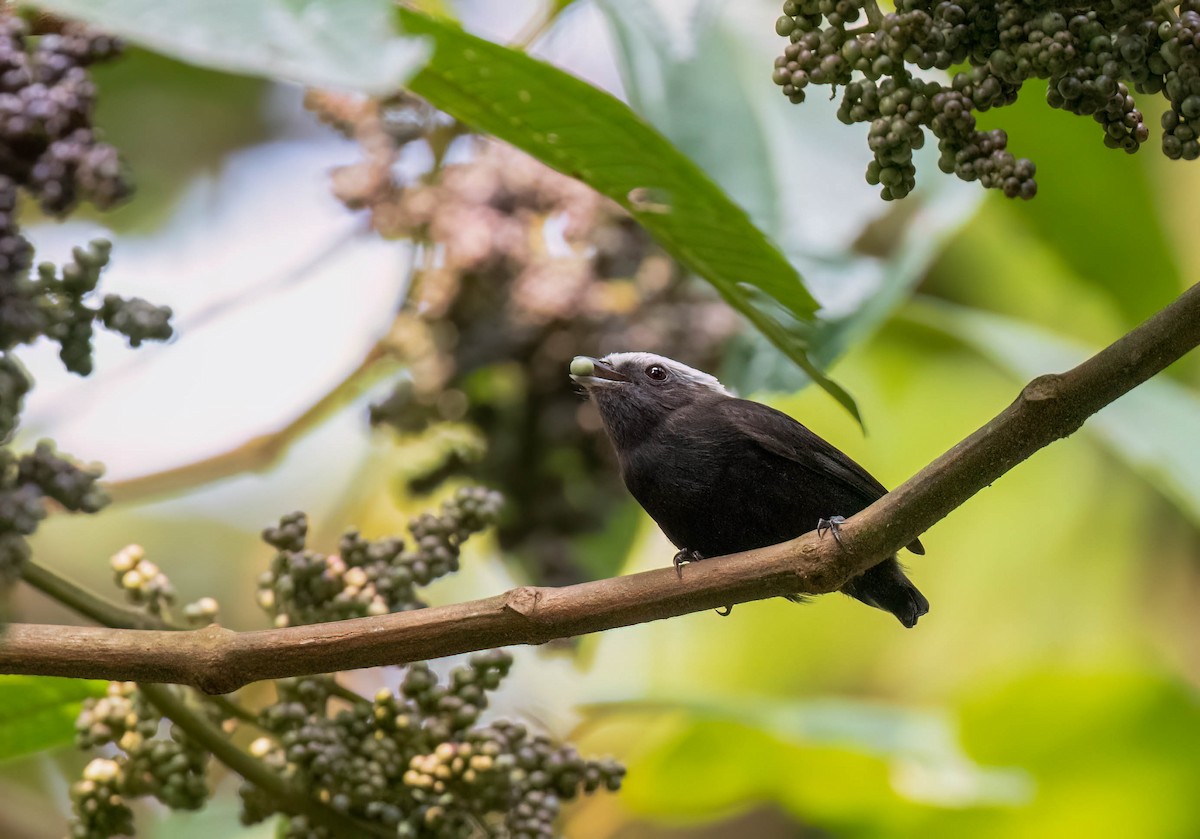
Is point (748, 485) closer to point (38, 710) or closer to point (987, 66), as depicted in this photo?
point (987, 66)

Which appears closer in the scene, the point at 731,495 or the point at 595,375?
the point at 731,495

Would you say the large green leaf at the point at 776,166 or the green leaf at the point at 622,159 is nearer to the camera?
the green leaf at the point at 622,159

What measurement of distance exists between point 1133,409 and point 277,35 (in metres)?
2.73

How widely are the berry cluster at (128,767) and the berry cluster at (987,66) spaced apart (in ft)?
4.85

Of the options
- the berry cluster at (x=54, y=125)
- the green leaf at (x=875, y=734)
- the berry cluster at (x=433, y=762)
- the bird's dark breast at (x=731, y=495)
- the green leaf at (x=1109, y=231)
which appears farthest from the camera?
the green leaf at (x=1109, y=231)

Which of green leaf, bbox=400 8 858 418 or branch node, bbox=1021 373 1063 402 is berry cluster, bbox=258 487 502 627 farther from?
branch node, bbox=1021 373 1063 402

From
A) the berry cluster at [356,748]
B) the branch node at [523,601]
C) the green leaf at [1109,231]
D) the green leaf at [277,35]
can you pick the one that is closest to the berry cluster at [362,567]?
the berry cluster at [356,748]

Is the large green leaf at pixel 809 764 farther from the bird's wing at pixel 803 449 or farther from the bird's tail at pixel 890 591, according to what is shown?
the bird's wing at pixel 803 449

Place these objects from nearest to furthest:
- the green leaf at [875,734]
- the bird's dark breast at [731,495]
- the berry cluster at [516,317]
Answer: the bird's dark breast at [731,495] → the green leaf at [875,734] → the berry cluster at [516,317]

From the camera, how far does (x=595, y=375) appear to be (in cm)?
348

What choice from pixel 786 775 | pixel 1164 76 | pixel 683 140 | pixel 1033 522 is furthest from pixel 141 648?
pixel 1033 522

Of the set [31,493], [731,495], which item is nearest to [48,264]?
[31,493]

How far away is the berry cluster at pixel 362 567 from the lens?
7.35 ft

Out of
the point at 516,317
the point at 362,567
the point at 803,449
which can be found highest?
the point at 516,317
